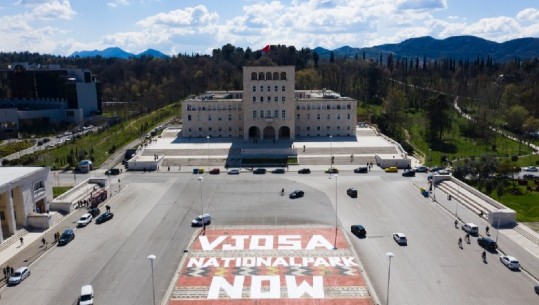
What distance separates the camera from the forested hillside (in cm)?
9600

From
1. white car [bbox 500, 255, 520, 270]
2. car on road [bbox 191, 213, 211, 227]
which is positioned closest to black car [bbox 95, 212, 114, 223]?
car on road [bbox 191, 213, 211, 227]

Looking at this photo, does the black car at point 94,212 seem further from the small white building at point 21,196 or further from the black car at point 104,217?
the small white building at point 21,196

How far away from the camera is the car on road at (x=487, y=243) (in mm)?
38406

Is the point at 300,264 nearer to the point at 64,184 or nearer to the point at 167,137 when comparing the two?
the point at 64,184

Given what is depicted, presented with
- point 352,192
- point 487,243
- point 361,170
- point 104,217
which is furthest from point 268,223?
point 361,170

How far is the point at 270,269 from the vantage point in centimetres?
3475

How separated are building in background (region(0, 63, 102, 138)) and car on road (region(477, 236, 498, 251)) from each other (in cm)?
10541

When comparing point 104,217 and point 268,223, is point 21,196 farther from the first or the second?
point 268,223

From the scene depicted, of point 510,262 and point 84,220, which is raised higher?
point 84,220

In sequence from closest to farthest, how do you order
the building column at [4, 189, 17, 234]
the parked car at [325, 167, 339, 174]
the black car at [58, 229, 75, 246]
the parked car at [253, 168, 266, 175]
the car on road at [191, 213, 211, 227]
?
the black car at [58, 229, 75, 246]
the building column at [4, 189, 17, 234]
the car on road at [191, 213, 211, 227]
the parked car at [253, 168, 266, 175]
the parked car at [325, 167, 339, 174]

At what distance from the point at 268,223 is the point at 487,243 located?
20294 mm

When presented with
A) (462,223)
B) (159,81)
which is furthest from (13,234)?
(159,81)

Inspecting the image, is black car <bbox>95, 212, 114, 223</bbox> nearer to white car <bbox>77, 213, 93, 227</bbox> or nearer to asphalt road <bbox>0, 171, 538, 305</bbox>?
asphalt road <bbox>0, 171, 538, 305</bbox>

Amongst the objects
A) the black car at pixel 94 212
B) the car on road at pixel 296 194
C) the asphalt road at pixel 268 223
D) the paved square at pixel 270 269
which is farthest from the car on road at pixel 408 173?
the black car at pixel 94 212
